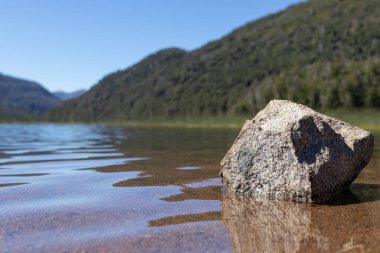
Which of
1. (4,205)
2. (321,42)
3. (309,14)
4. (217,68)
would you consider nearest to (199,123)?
(4,205)

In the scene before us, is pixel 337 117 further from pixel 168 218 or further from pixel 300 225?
pixel 168 218

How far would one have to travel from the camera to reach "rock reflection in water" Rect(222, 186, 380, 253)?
375 cm

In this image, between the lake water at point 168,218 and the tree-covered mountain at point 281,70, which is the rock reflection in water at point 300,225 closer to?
the lake water at point 168,218

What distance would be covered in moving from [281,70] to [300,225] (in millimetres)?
101100

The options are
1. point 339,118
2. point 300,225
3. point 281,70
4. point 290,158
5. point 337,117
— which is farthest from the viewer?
point 281,70

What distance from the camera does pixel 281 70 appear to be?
4026 inches

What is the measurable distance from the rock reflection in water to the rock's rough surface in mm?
289

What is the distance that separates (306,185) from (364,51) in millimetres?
91387

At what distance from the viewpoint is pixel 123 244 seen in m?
3.79

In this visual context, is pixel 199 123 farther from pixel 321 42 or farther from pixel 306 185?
pixel 321 42

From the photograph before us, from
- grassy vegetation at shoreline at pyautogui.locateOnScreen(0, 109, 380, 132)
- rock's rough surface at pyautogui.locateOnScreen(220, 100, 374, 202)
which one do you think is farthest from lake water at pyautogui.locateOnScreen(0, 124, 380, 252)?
grassy vegetation at shoreline at pyautogui.locateOnScreen(0, 109, 380, 132)

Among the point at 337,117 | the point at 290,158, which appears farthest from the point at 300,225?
the point at 337,117

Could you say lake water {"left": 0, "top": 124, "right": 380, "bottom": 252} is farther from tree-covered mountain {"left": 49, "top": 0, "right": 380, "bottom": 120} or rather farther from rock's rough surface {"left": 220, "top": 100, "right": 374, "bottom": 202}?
tree-covered mountain {"left": 49, "top": 0, "right": 380, "bottom": 120}

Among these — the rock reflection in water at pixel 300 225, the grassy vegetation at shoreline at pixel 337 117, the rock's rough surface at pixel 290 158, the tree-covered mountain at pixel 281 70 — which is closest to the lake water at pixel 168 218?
the rock reflection in water at pixel 300 225
